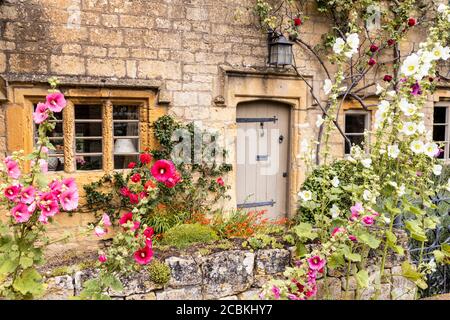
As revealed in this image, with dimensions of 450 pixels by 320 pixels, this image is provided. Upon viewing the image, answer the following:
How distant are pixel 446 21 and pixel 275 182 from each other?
14.9 ft

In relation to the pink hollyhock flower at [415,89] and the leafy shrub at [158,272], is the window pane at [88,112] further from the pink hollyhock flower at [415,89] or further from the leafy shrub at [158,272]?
the pink hollyhock flower at [415,89]

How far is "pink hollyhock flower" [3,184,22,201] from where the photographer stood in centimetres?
181

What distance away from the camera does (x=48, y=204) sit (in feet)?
5.95

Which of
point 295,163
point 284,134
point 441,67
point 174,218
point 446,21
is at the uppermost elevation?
point 441,67

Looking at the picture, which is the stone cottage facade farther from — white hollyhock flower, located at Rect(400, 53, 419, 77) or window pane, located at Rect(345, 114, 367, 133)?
white hollyhock flower, located at Rect(400, 53, 419, 77)

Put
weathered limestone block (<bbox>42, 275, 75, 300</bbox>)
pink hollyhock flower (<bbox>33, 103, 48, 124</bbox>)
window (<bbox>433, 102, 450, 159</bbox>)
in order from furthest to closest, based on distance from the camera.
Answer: window (<bbox>433, 102, 450, 159</bbox>) < weathered limestone block (<bbox>42, 275, 75, 300</bbox>) < pink hollyhock flower (<bbox>33, 103, 48, 124</bbox>)

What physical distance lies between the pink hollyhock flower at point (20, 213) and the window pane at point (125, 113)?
14.4 ft

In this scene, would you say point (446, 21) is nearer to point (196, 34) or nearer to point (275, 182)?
point (196, 34)

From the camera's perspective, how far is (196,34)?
20.4 feet

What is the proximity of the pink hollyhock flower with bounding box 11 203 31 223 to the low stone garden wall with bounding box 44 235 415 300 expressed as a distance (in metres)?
1.05

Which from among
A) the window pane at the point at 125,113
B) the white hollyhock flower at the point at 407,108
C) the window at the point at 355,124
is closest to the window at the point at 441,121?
the window at the point at 355,124

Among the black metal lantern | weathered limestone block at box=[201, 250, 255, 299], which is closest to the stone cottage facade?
the black metal lantern
